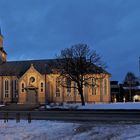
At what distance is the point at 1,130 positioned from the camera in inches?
984

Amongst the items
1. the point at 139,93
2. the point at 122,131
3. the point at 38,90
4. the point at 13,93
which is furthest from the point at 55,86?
the point at 122,131

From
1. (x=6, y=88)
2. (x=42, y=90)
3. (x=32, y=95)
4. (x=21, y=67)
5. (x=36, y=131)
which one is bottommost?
(x=36, y=131)

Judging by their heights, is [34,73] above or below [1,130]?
above

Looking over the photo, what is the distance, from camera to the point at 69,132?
2169 centimetres

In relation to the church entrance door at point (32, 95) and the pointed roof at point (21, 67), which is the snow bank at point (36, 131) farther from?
the pointed roof at point (21, 67)

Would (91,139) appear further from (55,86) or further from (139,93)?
(139,93)

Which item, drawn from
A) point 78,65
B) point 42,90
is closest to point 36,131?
point 78,65

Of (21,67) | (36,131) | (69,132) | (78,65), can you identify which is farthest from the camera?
(21,67)

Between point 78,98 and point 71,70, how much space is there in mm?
18755

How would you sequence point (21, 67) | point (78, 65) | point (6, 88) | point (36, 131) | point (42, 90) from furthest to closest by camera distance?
1. point (21, 67)
2. point (6, 88)
3. point (42, 90)
4. point (78, 65)
5. point (36, 131)

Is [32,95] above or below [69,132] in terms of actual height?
above

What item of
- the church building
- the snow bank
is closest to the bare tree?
the church building

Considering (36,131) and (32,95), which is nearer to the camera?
(36,131)

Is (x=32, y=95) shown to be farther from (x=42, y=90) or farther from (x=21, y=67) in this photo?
(x=21, y=67)
